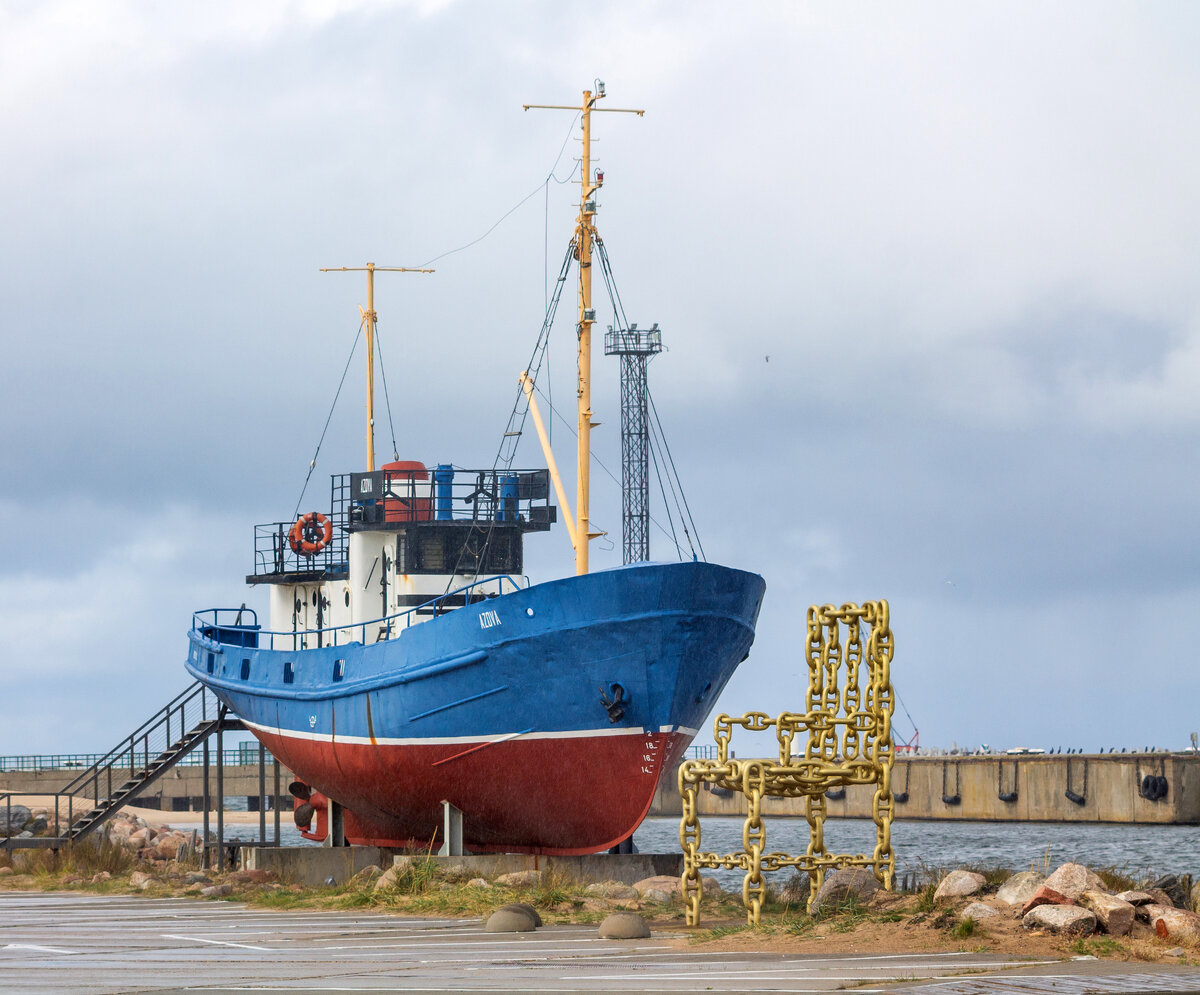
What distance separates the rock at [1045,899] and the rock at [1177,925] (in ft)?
2.35

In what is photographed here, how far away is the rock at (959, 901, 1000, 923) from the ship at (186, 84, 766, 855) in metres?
7.94

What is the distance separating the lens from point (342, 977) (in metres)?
12.4

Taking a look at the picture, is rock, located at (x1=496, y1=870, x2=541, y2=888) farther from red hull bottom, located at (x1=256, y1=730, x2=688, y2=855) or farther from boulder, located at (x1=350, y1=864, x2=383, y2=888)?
boulder, located at (x1=350, y1=864, x2=383, y2=888)

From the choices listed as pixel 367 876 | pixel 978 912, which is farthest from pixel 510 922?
pixel 367 876

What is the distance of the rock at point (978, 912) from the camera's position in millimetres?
14241

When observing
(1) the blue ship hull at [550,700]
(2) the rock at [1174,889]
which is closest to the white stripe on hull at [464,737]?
(1) the blue ship hull at [550,700]

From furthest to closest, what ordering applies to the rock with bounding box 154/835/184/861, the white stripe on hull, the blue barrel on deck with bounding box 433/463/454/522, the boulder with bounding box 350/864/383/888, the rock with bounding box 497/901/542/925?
the rock with bounding box 154/835/184/861 < the blue barrel on deck with bounding box 433/463/454/522 < the boulder with bounding box 350/864/383/888 < the white stripe on hull < the rock with bounding box 497/901/542/925

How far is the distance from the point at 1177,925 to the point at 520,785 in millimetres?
11601

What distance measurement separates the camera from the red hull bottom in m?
22.5

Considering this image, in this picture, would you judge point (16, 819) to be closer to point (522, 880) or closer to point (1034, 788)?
point (522, 880)

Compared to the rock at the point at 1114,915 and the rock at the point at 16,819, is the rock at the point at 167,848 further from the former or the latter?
the rock at the point at 1114,915

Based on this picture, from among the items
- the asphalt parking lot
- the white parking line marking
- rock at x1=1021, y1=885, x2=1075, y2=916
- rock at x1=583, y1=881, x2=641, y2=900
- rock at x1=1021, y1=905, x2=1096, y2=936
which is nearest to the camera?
the asphalt parking lot

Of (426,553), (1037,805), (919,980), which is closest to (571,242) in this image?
(426,553)

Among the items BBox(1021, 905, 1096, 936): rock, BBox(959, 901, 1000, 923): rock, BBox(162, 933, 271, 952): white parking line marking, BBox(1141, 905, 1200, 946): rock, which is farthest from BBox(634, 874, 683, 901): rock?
BBox(1141, 905, 1200, 946): rock
